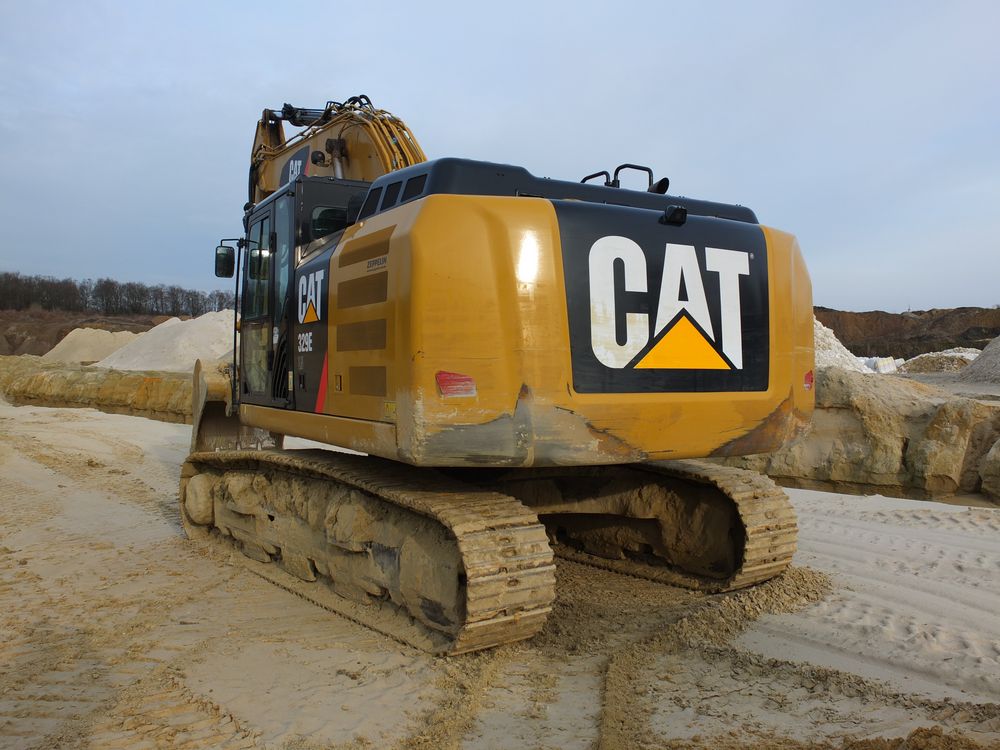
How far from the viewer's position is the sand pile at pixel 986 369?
20484 millimetres

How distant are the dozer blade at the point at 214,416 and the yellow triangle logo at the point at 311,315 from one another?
2349mm

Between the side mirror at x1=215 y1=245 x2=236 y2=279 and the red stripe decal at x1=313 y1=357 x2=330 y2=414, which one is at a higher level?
the side mirror at x1=215 y1=245 x2=236 y2=279

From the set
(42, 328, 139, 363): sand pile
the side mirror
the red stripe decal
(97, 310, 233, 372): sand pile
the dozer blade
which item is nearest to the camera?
the red stripe decal

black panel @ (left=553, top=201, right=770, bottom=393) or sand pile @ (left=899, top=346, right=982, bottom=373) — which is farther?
sand pile @ (left=899, top=346, right=982, bottom=373)

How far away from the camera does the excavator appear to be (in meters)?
3.68

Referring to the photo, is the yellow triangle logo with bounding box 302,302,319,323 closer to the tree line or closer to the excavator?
the excavator

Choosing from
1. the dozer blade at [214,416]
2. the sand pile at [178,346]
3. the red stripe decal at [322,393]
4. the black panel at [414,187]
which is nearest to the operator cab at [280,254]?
the red stripe decal at [322,393]

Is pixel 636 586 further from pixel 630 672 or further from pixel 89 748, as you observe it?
pixel 89 748

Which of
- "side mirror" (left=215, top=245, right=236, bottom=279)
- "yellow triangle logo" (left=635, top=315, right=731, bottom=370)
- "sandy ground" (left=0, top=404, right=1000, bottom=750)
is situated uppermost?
"side mirror" (left=215, top=245, right=236, bottom=279)

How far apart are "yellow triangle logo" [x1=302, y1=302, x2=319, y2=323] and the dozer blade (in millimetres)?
2349

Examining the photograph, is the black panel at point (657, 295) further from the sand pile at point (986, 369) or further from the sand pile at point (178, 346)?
the sand pile at point (178, 346)

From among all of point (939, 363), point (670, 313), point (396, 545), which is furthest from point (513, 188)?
point (939, 363)

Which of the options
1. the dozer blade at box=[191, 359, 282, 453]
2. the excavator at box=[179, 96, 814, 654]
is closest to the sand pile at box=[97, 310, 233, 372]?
the dozer blade at box=[191, 359, 282, 453]

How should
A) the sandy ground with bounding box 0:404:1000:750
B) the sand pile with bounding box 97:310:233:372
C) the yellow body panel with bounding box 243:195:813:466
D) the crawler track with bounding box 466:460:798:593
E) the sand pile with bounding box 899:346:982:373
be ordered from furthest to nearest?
the sand pile with bounding box 97:310:233:372 → the sand pile with bounding box 899:346:982:373 → the crawler track with bounding box 466:460:798:593 → the yellow body panel with bounding box 243:195:813:466 → the sandy ground with bounding box 0:404:1000:750
